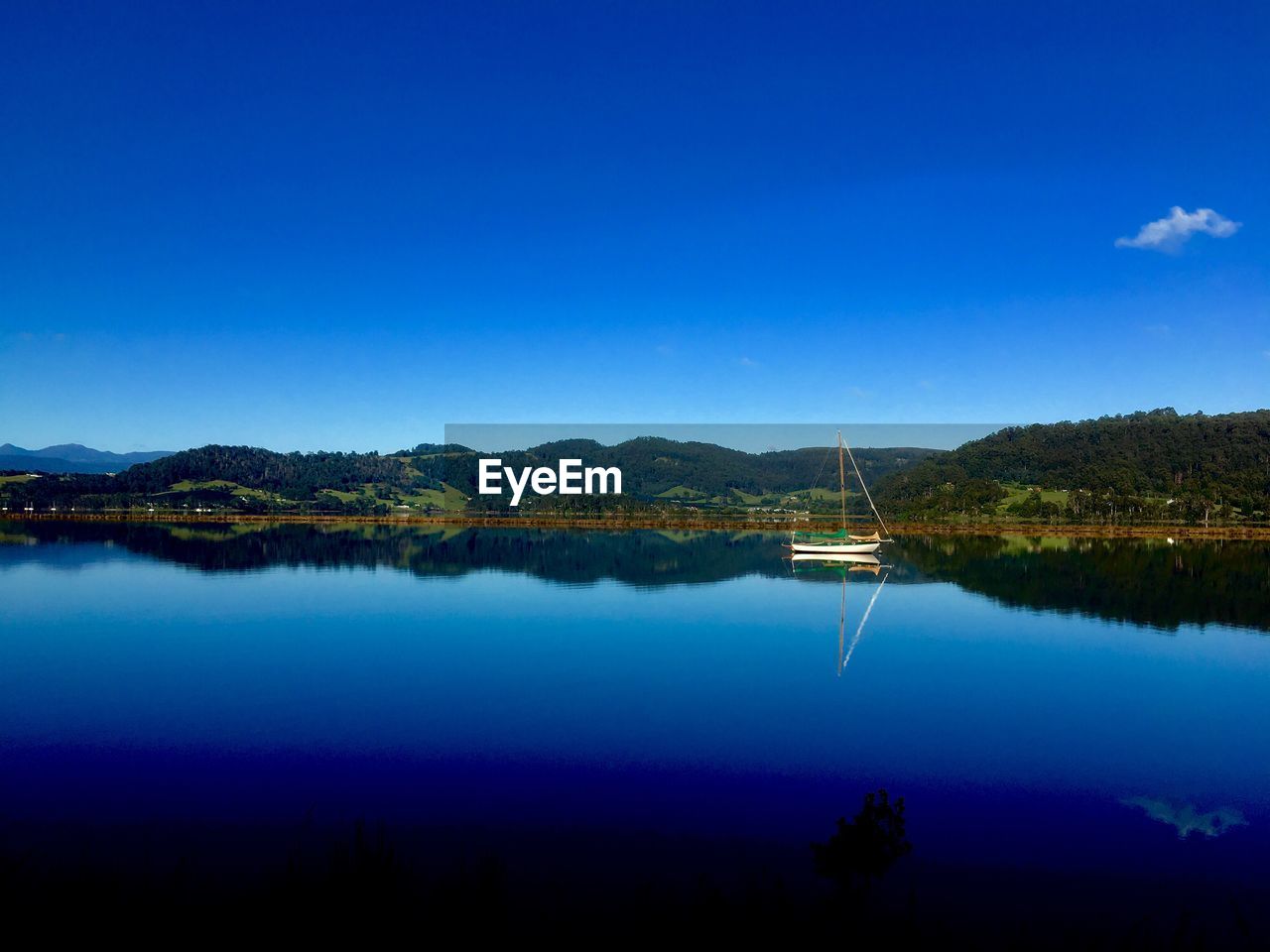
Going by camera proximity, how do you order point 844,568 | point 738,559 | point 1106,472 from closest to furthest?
point 844,568 → point 738,559 → point 1106,472

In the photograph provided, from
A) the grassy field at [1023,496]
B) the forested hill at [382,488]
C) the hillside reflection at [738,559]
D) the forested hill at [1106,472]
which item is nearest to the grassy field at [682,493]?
the forested hill at [382,488]

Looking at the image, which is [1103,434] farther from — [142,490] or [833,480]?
[142,490]

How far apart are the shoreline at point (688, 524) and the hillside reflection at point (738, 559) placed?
383 inches

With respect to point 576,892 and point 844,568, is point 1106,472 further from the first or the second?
point 576,892

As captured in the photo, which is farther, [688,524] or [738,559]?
[688,524]

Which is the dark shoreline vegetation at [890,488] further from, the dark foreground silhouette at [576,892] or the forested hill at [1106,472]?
the dark foreground silhouette at [576,892]

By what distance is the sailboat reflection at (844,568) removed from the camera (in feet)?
90.3

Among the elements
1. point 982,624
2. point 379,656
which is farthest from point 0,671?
point 982,624

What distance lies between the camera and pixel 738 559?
62625 mm

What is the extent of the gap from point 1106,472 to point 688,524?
75.5 metres

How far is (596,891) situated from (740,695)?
10.7 m

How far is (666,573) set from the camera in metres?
50.8

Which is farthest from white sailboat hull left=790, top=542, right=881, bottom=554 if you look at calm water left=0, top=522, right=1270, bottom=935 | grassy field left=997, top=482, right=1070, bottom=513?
grassy field left=997, top=482, right=1070, bottom=513

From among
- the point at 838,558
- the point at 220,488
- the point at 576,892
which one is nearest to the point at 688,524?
the point at 838,558
